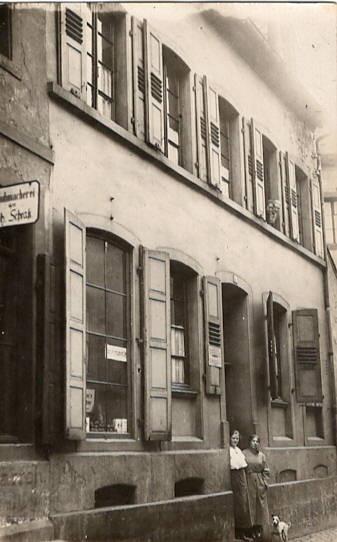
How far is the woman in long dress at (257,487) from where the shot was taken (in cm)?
1099

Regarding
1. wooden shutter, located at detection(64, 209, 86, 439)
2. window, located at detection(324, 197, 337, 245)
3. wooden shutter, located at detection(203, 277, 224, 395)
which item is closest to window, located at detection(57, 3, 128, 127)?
wooden shutter, located at detection(64, 209, 86, 439)

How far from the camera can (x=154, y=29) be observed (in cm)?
1062

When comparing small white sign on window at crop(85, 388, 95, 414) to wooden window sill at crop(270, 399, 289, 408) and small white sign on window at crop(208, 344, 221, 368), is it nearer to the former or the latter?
small white sign on window at crop(208, 344, 221, 368)

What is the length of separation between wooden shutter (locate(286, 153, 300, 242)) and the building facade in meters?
0.04

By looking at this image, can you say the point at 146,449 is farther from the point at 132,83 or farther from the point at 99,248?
the point at 132,83

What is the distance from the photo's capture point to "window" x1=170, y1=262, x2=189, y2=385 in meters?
10.6

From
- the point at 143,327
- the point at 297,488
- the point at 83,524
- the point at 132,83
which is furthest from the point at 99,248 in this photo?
the point at 297,488

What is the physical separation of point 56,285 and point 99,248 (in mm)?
1266

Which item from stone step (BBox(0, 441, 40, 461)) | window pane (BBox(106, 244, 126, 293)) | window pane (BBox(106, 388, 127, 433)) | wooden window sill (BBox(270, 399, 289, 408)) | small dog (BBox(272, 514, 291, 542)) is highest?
window pane (BBox(106, 244, 126, 293))

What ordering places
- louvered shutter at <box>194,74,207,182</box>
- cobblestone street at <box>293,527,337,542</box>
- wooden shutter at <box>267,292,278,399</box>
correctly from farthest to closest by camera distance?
1. wooden shutter at <box>267,292,278,399</box>
2. cobblestone street at <box>293,527,337,542</box>
3. louvered shutter at <box>194,74,207,182</box>

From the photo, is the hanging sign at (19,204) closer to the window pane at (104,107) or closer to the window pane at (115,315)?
the window pane at (115,315)

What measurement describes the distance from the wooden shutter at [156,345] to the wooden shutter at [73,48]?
2071 mm

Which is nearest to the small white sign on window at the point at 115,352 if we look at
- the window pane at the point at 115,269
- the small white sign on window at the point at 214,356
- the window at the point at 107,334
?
the window at the point at 107,334

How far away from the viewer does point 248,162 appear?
13.5m
